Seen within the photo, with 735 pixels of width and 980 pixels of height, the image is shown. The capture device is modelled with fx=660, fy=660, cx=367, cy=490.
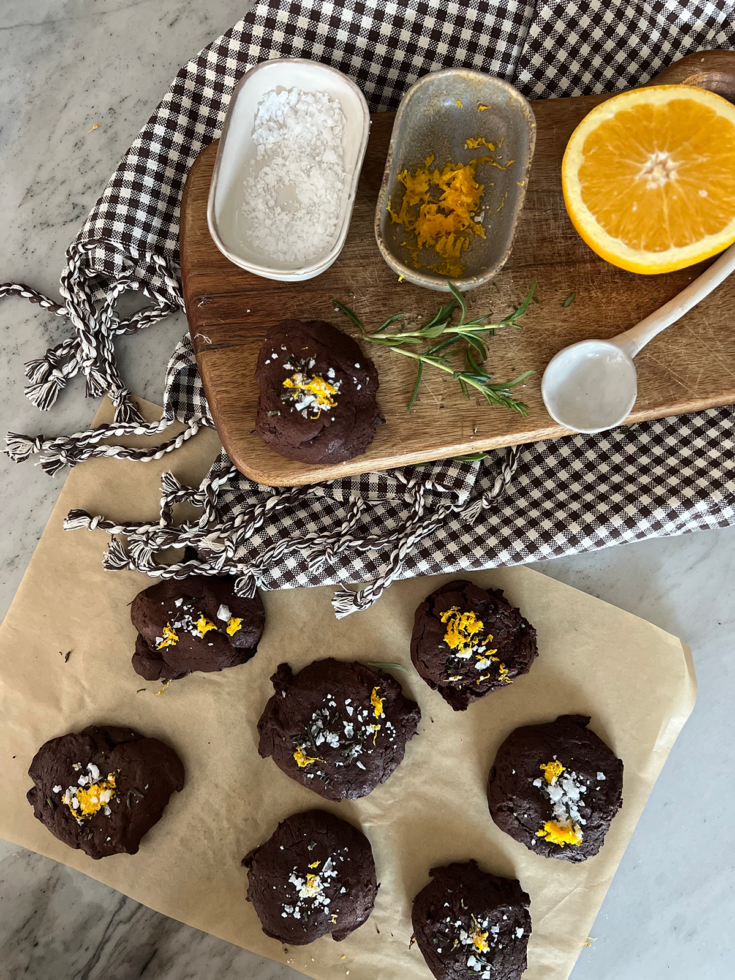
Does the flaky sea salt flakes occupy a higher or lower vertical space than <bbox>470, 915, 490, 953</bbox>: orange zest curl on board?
higher

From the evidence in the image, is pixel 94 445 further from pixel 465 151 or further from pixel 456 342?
pixel 465 151

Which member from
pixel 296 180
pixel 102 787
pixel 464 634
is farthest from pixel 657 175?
pixel 102 787

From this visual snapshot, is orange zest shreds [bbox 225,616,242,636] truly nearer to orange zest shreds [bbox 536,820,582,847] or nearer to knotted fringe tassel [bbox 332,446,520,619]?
knotted fringe tassel [bbox 332,446,520,619]

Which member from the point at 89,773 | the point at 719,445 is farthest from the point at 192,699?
the point at 719,445

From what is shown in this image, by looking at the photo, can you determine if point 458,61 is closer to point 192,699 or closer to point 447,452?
point 447,452

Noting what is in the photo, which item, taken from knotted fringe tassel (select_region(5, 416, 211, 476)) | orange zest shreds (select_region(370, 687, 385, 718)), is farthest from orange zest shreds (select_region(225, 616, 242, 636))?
knotted fringe tassel (select_region(5, 416, 211, 476))

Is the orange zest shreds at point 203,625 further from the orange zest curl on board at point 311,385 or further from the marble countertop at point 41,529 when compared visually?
the orange zest curl on board at point 311,385

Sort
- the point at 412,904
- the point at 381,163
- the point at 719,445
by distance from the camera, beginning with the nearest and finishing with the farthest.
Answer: the point at 381,163
the point at 719,445
the point at 412,904
